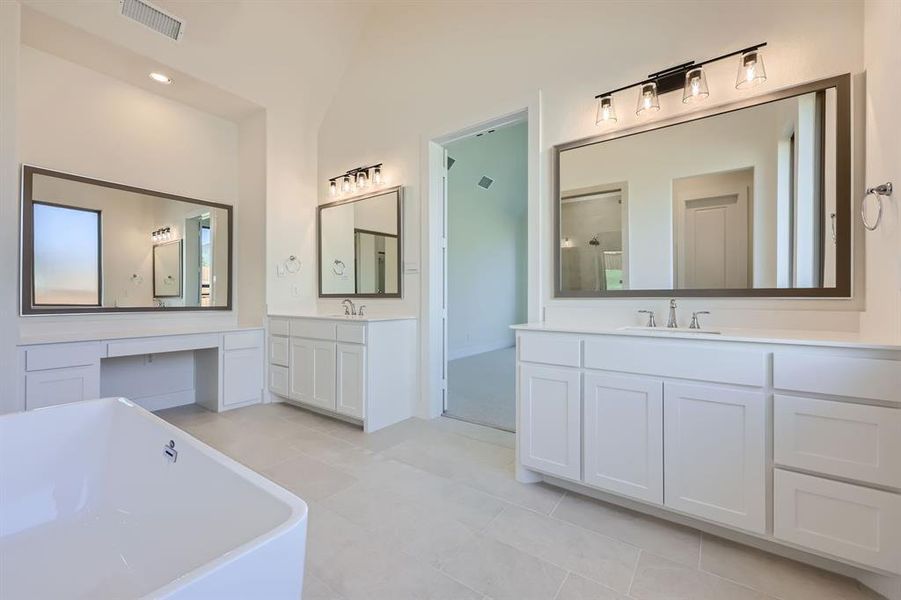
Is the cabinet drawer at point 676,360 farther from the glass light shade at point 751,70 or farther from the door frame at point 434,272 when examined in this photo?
the door frame at point 434,272

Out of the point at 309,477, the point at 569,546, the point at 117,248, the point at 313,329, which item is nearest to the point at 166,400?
the point at 117,248

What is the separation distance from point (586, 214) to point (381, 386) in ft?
6.51

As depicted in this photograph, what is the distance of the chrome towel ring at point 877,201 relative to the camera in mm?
1492

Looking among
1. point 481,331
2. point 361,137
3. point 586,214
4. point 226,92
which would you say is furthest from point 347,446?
point 481,331

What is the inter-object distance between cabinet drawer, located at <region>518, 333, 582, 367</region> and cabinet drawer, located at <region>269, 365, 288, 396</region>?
2.43 metres

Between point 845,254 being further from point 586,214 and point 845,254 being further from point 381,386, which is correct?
point 381,386

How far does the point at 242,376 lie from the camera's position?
3600mm

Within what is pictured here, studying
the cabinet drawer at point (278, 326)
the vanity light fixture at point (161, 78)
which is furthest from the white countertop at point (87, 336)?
the vanity light fixture at point (161, 78)

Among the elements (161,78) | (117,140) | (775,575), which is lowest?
(775,575)

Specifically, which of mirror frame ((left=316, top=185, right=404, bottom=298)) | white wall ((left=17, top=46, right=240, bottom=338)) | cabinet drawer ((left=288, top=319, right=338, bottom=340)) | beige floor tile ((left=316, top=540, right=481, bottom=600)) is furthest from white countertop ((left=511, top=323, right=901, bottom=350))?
white wall ((left=17, top=46, right=240, bottom=338))

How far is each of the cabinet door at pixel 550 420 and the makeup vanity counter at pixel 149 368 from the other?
274 cm

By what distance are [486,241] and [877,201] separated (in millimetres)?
5361

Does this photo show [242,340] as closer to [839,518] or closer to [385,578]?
[385,578]

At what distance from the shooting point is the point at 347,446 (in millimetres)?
2713
